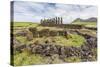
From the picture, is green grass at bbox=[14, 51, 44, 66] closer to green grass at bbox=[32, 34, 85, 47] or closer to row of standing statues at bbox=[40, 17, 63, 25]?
green grass at bbox=[32, 34, 85, 47]

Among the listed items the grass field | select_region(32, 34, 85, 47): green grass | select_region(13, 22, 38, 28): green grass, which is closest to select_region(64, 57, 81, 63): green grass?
the grass field

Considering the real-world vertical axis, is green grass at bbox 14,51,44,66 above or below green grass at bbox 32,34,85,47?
below

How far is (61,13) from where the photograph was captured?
2609 mm

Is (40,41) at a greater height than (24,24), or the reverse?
(24,24)

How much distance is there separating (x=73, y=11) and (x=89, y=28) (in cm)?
33

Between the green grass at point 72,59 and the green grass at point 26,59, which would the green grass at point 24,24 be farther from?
the green grass at point 72,59

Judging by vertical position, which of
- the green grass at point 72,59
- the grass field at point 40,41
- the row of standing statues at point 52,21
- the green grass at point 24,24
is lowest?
the green grass at point 72,59

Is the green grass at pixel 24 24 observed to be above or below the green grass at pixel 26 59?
above

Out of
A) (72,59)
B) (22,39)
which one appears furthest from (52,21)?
(72,59)

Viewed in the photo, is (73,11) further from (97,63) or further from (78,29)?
(97,63)

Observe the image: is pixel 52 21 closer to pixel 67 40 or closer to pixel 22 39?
pixel 67 40

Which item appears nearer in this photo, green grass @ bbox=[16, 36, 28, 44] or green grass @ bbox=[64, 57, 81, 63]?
green grass @ bbox=[16, 36, 28, 44]

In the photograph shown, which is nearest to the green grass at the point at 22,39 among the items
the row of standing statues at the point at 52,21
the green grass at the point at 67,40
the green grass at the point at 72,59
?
the green grass at the point at 67,40

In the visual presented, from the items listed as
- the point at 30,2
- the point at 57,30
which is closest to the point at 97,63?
the point at 57,30
